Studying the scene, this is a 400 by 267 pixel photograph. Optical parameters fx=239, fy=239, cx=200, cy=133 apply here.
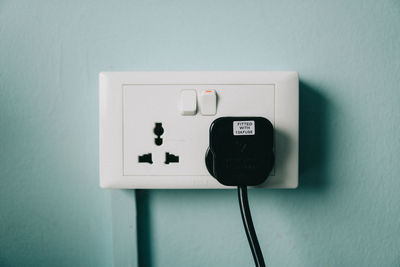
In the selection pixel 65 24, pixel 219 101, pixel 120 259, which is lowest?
pixel 120 259

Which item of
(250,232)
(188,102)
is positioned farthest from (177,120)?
(250,232)

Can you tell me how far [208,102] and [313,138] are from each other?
0.52 ft

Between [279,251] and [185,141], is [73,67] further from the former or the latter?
[279,251]

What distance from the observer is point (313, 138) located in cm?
33

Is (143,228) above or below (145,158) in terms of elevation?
below

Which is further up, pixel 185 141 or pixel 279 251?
pixel 185 141

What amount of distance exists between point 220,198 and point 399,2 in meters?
0.36

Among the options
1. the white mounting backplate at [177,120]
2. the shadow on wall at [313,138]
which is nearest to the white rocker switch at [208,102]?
the white mounting backplate at [177,120]

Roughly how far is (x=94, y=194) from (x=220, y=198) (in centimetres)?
18

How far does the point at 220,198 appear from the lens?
343 millimetres

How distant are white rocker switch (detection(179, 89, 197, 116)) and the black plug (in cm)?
4

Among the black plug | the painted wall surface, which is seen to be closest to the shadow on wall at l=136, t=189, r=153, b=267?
the painted wall surface

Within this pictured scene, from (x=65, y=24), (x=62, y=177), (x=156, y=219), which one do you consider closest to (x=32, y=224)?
(x=62, y=177)

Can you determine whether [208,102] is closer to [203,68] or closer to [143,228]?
[203,68]
